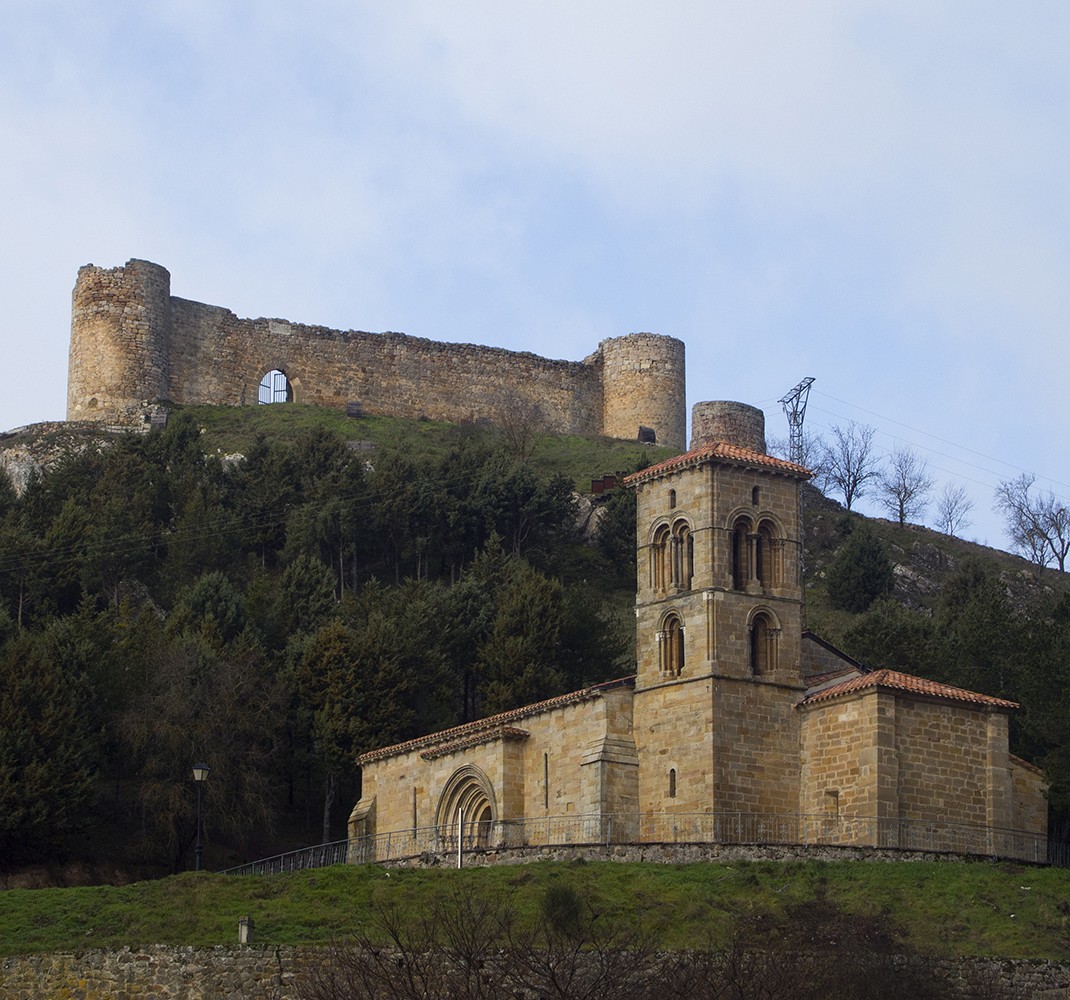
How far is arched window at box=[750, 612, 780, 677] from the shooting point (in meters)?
47.9

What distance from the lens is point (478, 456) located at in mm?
80062

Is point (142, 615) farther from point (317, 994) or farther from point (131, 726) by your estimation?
point (317, 994)

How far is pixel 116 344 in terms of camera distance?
288 feet

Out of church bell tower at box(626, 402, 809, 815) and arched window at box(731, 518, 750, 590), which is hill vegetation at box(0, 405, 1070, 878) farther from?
arched window at box(731, 518, 750, 590)

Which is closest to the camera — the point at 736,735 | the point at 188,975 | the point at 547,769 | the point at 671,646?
the point at 188,975

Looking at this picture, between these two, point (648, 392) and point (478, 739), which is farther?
point (648, 392)

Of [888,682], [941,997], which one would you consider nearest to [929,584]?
[888,682]

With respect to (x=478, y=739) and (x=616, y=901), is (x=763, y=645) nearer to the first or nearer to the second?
(x=478, y=739)

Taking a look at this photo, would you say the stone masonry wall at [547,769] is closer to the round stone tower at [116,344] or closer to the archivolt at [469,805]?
the archivolt at [469,805]

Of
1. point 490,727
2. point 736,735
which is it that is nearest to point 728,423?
point 490,727

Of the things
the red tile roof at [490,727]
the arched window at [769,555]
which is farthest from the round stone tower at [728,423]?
the arched window at [769,555]

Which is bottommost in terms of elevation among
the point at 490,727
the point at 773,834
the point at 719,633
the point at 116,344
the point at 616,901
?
the point at 616,901

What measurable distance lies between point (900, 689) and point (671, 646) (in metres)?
6.14

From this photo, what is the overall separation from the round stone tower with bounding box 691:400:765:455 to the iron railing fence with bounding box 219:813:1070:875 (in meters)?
44.5
